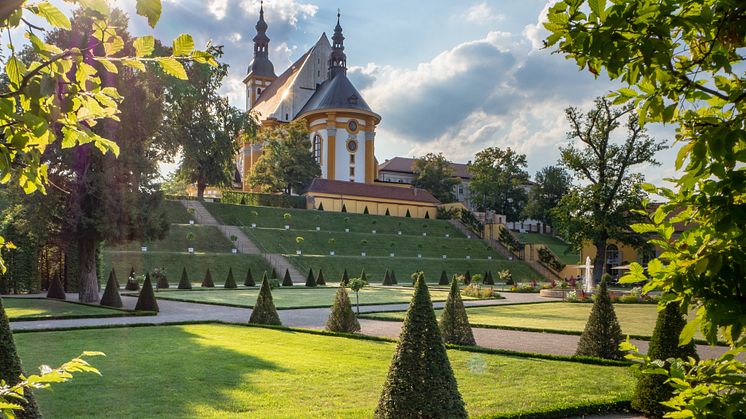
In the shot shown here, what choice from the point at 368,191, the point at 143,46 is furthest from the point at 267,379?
the point at 368,191

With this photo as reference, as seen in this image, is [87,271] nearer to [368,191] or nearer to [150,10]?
[150,10]

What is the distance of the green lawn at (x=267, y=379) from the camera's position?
7797mm

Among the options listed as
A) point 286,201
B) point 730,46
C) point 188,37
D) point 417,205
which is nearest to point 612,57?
point 730,46

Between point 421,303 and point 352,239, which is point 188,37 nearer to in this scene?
point 421,303

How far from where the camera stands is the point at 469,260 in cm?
5203

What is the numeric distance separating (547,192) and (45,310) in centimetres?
6992

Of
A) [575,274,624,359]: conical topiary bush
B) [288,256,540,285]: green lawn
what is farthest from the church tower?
[575,274,624,359]: conical topiary bush

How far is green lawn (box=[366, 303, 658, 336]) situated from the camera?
715 inches

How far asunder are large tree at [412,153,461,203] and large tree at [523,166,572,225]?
1030cm

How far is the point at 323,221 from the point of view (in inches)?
2340

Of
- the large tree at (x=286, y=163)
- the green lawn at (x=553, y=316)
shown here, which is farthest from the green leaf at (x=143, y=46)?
the large tree at (x=286, y=163)

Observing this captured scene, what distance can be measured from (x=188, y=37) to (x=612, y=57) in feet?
4.73

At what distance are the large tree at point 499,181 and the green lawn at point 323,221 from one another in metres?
11.7

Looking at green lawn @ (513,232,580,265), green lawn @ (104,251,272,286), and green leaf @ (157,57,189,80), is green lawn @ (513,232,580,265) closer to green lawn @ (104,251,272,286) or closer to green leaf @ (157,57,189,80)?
green lawn @ (104,251,272,286)
